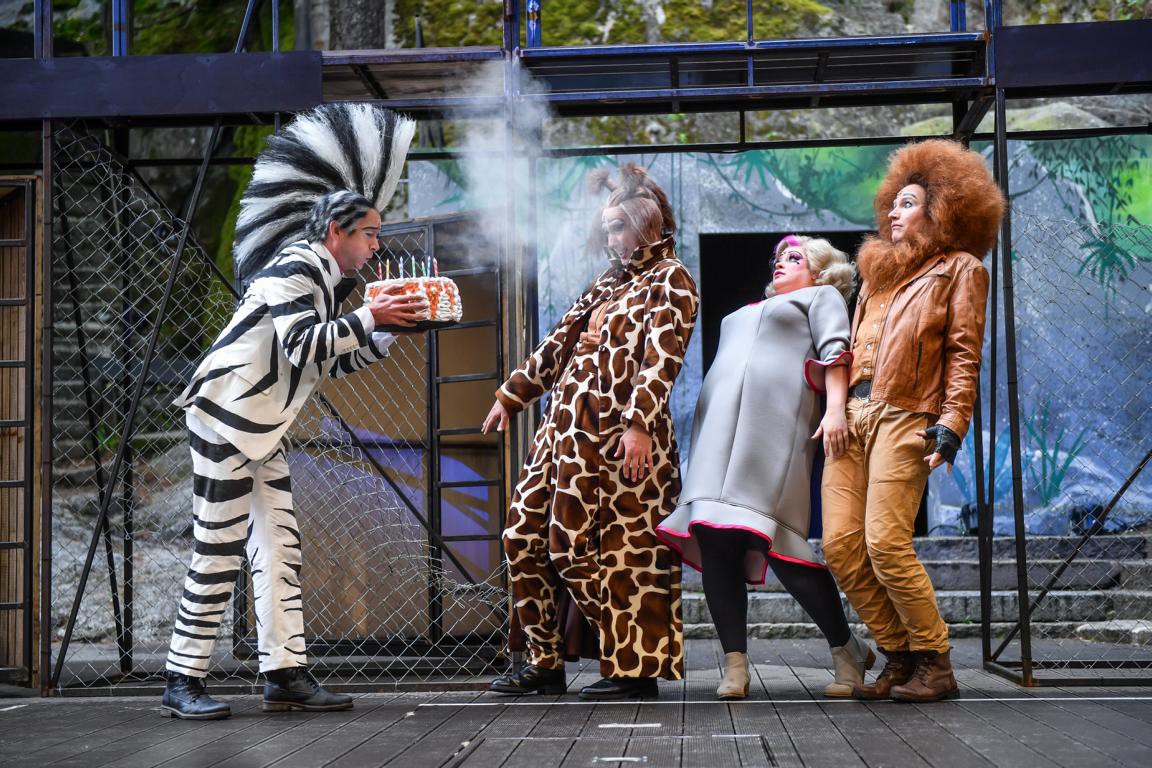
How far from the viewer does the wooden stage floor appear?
3.26 metres

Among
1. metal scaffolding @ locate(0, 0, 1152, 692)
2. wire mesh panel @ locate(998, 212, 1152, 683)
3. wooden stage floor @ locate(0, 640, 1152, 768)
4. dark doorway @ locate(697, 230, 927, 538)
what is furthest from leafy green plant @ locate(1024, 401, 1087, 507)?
wooden stage floor @ locate(0, 640, 1152, 768)

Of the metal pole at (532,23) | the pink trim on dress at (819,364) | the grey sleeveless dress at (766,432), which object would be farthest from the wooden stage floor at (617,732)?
the metal pole at (532,23)

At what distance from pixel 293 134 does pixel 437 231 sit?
63.0 inches

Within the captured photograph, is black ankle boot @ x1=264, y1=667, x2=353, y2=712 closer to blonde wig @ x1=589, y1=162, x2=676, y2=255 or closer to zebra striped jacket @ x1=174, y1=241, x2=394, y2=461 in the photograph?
zebra striped jacket @ x1=174, y1=241, x2=394, y2=461

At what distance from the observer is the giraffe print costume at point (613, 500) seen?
14.6 feet

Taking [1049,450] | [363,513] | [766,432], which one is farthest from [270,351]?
[1049,450]

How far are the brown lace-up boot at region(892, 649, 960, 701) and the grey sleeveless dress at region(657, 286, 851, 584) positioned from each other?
49 cm

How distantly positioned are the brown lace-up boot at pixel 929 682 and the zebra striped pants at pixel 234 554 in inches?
83.7

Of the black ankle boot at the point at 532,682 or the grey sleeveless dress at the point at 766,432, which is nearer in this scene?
the grey sleeveless dress at the point at 766,432

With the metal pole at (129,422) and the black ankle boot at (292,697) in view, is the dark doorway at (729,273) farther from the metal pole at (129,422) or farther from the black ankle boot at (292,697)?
the black ankle boot at (292,697)

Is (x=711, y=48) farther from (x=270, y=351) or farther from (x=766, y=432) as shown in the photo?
(x=270, y=351)

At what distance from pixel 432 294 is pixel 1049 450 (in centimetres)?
580

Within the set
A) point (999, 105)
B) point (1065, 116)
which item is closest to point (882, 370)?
point (999, 105)

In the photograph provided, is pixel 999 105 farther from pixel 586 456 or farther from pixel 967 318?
pixel 586 456
